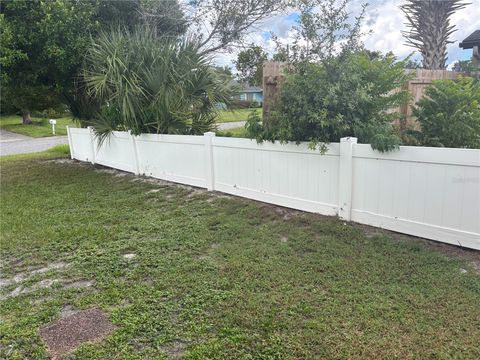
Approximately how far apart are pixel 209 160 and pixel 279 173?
1489 mm

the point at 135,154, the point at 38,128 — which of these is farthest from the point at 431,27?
the point at 38,128

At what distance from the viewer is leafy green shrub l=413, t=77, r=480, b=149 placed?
3799mm

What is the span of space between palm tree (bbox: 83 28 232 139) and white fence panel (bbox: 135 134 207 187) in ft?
1.14

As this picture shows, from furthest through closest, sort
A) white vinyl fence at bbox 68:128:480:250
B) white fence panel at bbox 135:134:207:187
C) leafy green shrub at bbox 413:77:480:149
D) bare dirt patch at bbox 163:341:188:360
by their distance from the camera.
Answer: white fence panel at bbox 135:134:207:187
leafy green shrub at bbox 413:77:480:149
white vinyl fence at bbox 68:128:480:250
bare dirt patch at bbox 163:341:188:360

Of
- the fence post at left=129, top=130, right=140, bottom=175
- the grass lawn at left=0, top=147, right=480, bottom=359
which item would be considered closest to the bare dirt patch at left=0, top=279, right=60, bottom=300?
the grass lawn at left=0, top=147, right=480, bottom=359

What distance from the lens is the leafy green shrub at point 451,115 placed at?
12.5 ft

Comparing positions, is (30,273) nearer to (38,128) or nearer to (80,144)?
(80,144)

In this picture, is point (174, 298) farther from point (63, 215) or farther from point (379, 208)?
point (63, 215)

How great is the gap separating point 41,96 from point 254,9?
6185 mm

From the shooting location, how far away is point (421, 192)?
12.0 feet

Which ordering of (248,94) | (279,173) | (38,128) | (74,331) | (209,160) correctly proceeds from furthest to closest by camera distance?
(38,128) → (248,94) → (209,160) → (279,173) → (74,331)

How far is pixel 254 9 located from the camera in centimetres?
923

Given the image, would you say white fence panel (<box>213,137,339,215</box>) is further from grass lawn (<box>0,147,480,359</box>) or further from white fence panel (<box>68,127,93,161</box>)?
white fence panel (<box>68,127,93,161</box>)

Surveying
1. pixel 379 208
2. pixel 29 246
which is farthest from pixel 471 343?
pixel 29 246
